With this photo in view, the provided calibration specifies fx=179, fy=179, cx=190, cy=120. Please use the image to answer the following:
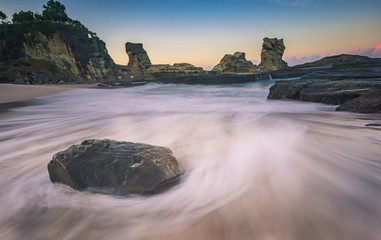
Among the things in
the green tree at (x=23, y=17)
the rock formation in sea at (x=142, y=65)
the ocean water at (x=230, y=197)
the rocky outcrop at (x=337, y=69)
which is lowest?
the ocean water at (x=230, y=197)

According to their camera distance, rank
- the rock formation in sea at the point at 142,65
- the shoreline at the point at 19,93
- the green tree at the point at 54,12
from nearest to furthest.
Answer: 1. the shoreline at the point at 19,93
2. the green tree at the point at 54,12
3. the rock formation in sea at the point at 142,65

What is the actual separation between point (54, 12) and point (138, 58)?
21.9 metres

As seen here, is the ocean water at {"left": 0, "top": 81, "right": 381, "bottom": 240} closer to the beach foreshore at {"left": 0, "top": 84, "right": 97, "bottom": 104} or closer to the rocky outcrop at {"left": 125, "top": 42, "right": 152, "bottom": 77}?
the beach foreshore at {"left": 0, "top": 84, "right": 97, "bottom": 104}

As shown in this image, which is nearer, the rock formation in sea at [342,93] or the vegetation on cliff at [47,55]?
the rock formation in sea at [342,93]

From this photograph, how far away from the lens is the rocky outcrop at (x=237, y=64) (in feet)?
231

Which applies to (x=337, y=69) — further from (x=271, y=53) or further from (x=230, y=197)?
(x=271, y=53)

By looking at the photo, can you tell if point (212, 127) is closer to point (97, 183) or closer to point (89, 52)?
point (97, 183)

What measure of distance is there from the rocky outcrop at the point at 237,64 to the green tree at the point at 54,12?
5048 cm

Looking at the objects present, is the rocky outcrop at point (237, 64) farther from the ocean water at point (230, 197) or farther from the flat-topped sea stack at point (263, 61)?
the ocean water at point (230, 197)

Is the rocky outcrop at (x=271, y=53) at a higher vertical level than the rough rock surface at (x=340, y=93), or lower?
higher

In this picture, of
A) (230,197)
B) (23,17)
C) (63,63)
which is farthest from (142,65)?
(230,197)

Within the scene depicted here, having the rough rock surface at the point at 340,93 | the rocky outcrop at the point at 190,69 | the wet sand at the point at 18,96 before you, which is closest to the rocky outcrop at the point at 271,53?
the rocky outcrop at the point at 190,69

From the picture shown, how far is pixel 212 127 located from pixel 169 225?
273cm

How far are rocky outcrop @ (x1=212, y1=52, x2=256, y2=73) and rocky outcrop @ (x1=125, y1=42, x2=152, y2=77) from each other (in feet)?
105
